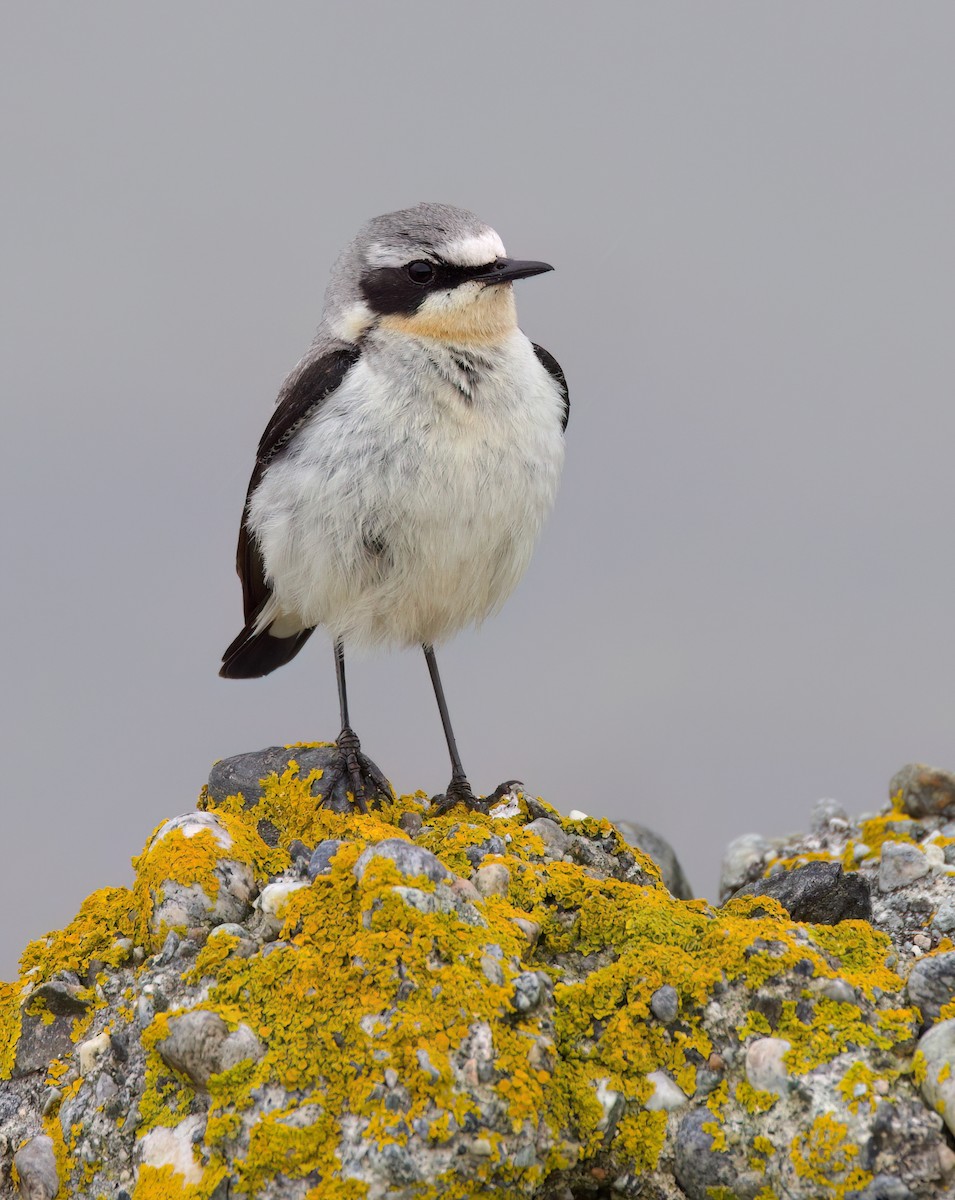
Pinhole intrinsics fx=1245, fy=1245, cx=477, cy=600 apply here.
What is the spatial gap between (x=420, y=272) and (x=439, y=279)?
12 cm

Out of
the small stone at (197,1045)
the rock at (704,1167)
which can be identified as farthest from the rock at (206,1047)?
the rock at (704,1167)

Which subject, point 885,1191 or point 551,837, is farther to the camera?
point 551,837

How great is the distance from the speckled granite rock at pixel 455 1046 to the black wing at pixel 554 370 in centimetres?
296

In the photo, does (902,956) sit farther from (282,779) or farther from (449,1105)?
(282,779)

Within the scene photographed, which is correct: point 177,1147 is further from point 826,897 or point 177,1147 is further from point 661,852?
point 661,852

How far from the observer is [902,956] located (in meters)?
4.87

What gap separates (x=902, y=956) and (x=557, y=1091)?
5.40 feet

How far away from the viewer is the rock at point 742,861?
23.8 feet

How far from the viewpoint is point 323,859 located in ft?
15.3

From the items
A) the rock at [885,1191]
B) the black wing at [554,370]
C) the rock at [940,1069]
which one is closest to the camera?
the rock at [885,1191]

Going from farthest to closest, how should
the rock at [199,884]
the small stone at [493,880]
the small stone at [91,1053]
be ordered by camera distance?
the small stone at [493,880]
the rock at [199,884]
the small stone at [91,1053]

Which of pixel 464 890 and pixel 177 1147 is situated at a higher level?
pixel 464 890

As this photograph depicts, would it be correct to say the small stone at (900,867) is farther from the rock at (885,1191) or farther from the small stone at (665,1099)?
the rock at (885,1191)

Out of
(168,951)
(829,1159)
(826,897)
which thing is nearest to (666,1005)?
(829,1159)
